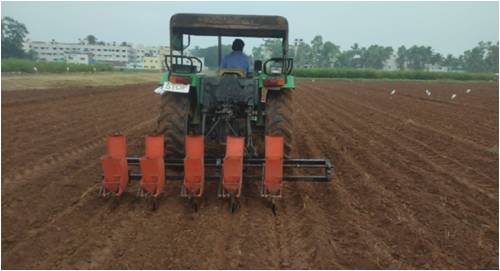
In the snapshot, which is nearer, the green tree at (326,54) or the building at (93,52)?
the green tree at (326,54)

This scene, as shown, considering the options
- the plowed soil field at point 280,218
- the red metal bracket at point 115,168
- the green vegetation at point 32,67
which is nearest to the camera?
the plowed soil field at point 280,218

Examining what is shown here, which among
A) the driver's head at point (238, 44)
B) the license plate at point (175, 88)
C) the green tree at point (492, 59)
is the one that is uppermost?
the green tree at point (492, 59)

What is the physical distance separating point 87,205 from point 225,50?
3.78 metres

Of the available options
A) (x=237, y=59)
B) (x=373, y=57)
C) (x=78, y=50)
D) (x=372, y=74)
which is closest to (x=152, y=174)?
(x=237, y=59)

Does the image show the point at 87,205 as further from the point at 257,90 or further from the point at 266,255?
the point at 257,90

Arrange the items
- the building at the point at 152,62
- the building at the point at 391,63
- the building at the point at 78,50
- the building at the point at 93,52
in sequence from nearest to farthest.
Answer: the building at the point at 152,62 → the building at the point at 391,63 → the building at the point at 93,52 → the building at the point at 78,50

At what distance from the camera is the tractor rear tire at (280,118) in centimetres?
603

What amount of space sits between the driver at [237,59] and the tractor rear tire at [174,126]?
3.62 feet

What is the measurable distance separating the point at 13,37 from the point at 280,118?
72676 mm

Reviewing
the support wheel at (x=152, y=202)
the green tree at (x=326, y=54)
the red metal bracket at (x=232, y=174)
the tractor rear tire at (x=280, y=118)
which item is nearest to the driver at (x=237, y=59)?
the tractor rear tire at (x=280, y=118)

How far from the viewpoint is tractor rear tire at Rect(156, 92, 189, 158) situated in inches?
235

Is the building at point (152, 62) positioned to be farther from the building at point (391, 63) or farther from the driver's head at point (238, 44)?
the driver's head at point (238, 44)

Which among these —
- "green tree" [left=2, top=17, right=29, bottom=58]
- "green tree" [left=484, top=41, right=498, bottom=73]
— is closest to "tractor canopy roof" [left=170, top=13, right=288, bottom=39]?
"green tree" [left=2, top=17, right=29, bottom=58]

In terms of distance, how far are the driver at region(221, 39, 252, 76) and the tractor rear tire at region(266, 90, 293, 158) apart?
839 mm
